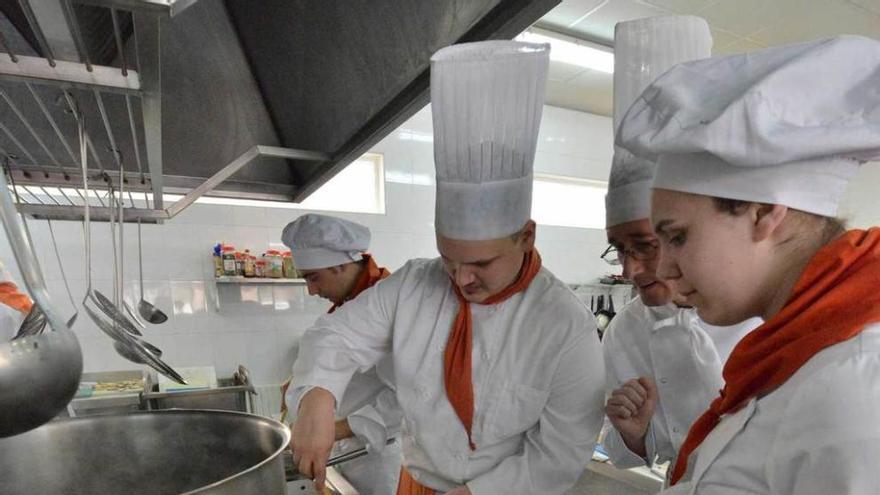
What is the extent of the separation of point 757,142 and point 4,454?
817mm

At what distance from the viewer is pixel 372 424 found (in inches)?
53.7

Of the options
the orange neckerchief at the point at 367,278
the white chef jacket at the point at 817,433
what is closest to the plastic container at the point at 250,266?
the orange neckerchief at the point at 367,278

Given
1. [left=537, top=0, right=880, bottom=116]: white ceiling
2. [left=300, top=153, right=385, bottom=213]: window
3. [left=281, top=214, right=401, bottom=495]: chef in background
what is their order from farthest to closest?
[left=300, top=153, right=385, bottom=213]: window < [left=537, top=0, right=880, bottom=116]: white ceiling < [left=281, top=214, right=401, bottom=495]: chef in background

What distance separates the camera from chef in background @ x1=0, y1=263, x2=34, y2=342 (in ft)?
3.94

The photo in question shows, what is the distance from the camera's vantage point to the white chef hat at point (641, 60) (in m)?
0.89

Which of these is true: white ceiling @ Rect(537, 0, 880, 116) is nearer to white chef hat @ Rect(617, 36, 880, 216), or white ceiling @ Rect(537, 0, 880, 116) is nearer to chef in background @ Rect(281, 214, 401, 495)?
chef in background @ Rect(281, 214, 401, 495)

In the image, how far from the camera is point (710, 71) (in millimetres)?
520

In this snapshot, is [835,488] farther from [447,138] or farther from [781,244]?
[447,138]

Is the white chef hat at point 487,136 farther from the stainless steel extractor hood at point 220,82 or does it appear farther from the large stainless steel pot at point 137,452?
the large stainless steel pot at point 137,452

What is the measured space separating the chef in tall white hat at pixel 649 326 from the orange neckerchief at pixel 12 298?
4.57 feet

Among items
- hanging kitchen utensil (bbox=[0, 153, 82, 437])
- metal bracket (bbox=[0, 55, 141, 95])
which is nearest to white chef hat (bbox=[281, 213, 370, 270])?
metal bracket (bbox=[0, 55, 141, 95])

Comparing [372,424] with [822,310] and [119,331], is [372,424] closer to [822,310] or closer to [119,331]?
[119,331]

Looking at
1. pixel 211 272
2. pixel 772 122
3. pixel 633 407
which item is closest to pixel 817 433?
pixel 772 122

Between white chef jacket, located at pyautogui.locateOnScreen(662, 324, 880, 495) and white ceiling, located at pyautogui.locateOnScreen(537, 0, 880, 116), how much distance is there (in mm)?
2285
